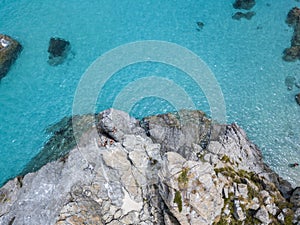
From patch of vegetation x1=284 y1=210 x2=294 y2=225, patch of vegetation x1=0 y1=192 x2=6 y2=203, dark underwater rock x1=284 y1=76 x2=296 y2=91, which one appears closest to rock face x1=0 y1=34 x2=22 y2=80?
patch of vegetation x1=0 y1=192 x2=6 y2=203

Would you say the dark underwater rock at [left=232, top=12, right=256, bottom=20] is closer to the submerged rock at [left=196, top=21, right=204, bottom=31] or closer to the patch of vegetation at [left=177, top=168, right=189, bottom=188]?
the submerged rock at [left=196, top=21, right=204, bottom=31]

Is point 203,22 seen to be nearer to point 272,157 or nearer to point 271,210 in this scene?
point 272,157

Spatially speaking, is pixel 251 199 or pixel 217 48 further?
pixel 217 48

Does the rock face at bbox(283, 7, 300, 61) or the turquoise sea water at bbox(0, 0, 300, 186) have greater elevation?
the rock face at bbox(283, 7, 300, 61)

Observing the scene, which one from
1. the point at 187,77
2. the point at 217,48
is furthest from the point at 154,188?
the point at 217,48

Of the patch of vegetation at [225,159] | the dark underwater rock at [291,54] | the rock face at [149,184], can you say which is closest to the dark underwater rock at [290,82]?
the dark underwater rock at [291,54]

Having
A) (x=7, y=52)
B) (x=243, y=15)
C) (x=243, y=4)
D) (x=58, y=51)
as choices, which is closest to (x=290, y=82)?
(x=243, y=15)

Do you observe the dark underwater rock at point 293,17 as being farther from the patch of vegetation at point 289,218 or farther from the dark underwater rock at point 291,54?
the patch of vegetation at point 289,218
